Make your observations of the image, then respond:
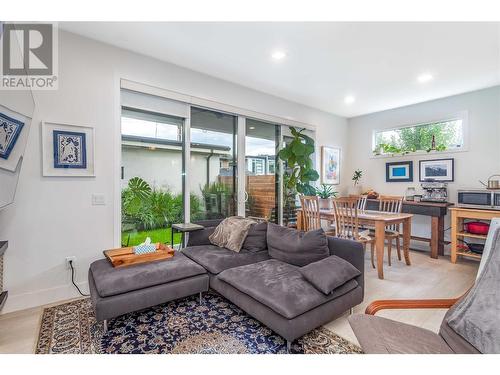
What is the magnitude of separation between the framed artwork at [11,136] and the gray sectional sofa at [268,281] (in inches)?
41.5

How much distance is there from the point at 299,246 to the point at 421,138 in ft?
12.6

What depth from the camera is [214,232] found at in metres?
3.11

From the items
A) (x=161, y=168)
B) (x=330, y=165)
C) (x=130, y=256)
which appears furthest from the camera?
(x=330, y=165)

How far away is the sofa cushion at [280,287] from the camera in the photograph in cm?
171

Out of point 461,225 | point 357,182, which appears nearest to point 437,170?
point 461,225

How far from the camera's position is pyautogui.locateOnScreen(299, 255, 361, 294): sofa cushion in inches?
73.5

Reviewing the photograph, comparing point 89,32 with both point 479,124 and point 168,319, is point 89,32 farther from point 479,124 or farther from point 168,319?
point 479,124

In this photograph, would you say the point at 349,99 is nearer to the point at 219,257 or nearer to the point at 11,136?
the point at 219,257

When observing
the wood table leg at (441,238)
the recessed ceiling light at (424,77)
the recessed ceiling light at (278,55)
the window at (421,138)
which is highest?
the recessed ceiling light at (278,55)

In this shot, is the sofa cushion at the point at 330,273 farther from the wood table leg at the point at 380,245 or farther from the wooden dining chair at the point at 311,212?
the wooden dining chair at the point at 311,212

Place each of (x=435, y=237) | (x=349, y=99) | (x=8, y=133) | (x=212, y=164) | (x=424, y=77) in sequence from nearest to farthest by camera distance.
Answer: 1. (x=8, y=133)
2. (x=424, y=77)
3. (x=212, y=164)
4. (x=435, y=237)
5. (x=349, y=99)

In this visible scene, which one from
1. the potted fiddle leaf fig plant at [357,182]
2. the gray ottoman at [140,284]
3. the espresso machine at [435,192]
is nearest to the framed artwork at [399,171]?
the espresso machine at [435,192]

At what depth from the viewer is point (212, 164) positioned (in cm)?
378
